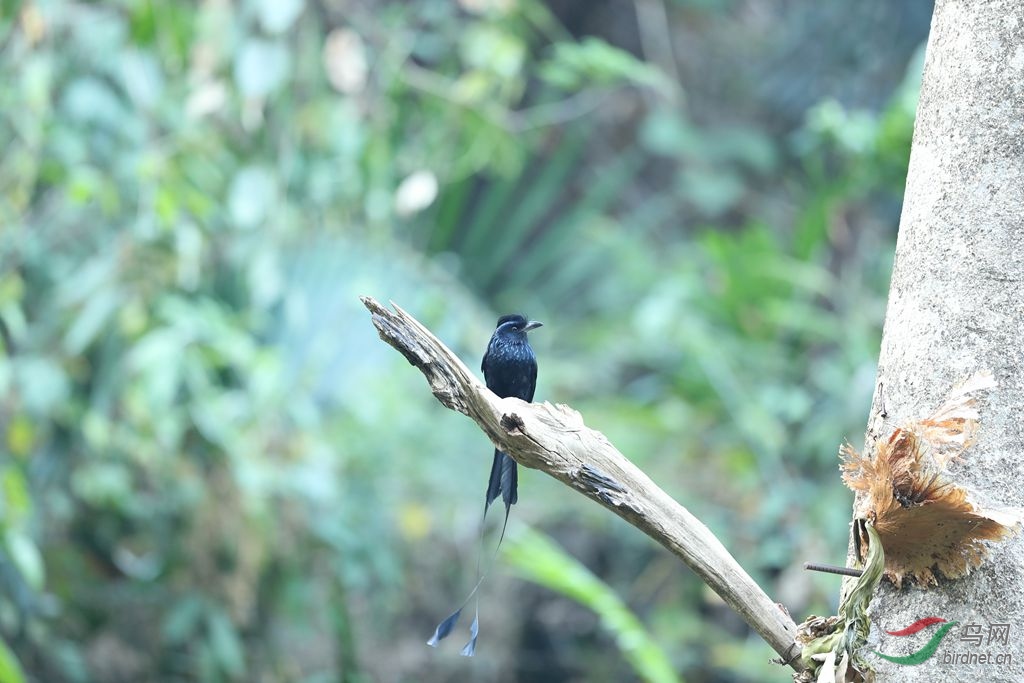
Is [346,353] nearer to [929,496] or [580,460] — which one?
[580,460]

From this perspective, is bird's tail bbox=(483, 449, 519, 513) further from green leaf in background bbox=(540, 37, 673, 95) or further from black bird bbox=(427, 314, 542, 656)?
green leaf in background bbox=(540, 37, 673, 95)

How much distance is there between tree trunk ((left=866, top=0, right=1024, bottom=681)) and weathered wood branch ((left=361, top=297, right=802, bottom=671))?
0.56ft

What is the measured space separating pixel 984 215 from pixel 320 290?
2.89m

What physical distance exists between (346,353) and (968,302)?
283 cm

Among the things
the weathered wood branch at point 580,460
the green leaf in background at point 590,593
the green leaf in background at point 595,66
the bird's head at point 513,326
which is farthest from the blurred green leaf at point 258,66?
the weathered wood branch at point 580,460

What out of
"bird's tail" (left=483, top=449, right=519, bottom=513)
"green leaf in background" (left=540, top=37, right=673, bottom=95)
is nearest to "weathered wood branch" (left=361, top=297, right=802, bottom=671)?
"bird's tail" (left=483, top=449, right=519, bottom=513)

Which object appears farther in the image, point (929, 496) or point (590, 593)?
point (590, 593)

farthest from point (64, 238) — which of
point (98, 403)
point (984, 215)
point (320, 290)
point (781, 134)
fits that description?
point (781, 134)

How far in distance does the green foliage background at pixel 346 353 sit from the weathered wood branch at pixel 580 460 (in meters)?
1.16

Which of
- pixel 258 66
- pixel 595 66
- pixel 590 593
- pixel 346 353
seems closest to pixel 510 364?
pixel 590 593

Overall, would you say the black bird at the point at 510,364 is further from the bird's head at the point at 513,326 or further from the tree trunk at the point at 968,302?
the tree trunk at the point at 968,302

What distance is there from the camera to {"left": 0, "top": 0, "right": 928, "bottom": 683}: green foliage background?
318 cm

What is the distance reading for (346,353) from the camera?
3.88m

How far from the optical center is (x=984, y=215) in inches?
52.1
